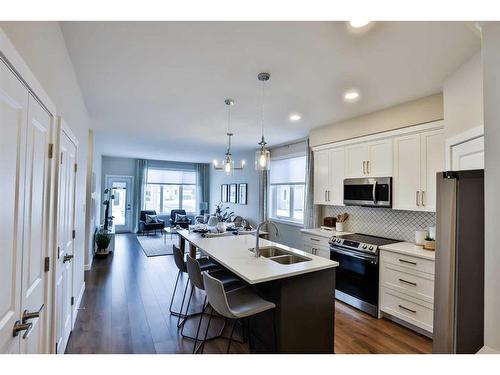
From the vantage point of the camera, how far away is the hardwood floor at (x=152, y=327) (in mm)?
2381

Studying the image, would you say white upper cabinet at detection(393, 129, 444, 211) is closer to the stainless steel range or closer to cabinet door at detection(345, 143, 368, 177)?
cabinet door at detection(345, 143, 368, 177)

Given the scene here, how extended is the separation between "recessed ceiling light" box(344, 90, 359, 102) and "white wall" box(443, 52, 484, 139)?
0.80m

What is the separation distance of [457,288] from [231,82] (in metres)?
2.40

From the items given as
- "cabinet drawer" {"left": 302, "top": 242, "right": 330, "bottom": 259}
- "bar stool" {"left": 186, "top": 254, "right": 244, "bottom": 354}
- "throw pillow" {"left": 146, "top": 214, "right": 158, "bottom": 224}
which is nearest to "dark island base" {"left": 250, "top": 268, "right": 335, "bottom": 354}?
"bar stool" {"left": 186, "top": 254, "right": 244, "bottom": 354}

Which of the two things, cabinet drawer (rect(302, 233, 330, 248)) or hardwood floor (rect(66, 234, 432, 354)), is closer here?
hardwood floor (rect(66, 234, 432, 354))

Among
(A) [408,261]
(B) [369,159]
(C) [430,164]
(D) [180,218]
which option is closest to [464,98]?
(C) [430,164]

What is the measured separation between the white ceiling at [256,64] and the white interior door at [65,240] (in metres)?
0.75

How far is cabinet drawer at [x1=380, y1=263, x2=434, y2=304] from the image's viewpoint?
8.39 ft

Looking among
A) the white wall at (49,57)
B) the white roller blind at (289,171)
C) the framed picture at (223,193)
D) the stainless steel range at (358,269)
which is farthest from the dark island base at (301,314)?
the framed picture at (223,193)

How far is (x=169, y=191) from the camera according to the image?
9.94 meters

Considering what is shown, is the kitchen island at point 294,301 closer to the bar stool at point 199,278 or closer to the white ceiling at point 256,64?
the bar stool at point 199,278

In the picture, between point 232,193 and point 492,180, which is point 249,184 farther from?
point 492,180

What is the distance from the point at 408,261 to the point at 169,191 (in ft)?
28.7
